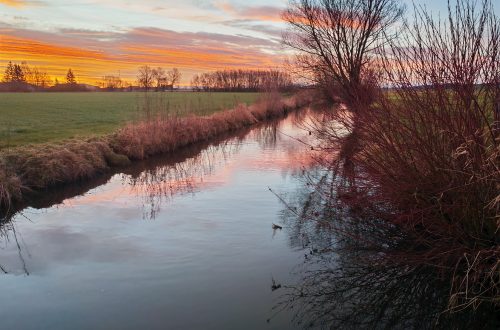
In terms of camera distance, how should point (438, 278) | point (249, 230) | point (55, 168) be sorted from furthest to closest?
point (55, 168) < point (249, 230) < point (438, 278)

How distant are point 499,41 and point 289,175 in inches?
396

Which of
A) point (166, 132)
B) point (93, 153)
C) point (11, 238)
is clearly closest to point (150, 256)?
point (11, 238)

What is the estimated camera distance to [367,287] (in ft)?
23.0

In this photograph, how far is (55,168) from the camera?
13352 millimetres

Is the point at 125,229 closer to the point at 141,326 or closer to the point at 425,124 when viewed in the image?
the point at 141,326

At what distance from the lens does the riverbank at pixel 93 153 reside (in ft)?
40.6

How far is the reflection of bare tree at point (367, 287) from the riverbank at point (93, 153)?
7.62 metres

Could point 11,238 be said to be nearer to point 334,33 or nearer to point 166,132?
point 166,132

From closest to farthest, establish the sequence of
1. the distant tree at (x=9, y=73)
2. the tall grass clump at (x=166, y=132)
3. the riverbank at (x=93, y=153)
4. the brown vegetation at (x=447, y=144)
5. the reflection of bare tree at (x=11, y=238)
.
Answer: the brown vegetation at (x=447, y=144) < the reflection of bare tree at (x=11, y=238) < the riverbank at (x=93, y=153) < the tall grass clump at (x=166, y=132) < the distant tree at (x=9, y=73)

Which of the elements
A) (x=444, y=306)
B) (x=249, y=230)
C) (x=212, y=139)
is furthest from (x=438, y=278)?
(x=212, y=139)

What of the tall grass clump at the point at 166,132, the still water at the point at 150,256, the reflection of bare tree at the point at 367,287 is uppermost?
the tall grass clump at the point at 166,132

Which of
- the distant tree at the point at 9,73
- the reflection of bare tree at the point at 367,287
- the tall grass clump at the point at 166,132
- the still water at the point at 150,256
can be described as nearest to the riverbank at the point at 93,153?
the tall grass clump at the point at 166,132

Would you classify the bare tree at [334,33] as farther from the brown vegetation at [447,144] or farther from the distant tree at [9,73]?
the distant tree at [9,73]

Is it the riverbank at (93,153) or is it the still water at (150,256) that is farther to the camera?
the riverbank at (93,153)
